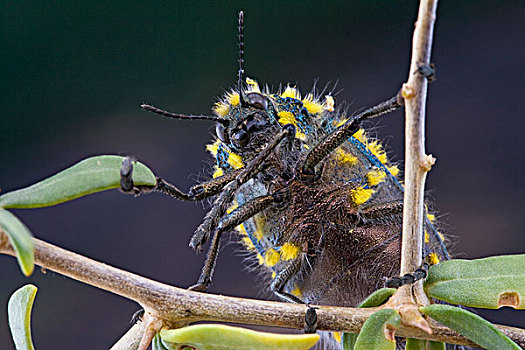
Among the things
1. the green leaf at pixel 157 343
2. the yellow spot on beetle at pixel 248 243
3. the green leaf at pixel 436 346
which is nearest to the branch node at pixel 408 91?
the green leaf at pixel 436 346

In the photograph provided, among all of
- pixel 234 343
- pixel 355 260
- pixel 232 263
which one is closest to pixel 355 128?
pixel 355 260

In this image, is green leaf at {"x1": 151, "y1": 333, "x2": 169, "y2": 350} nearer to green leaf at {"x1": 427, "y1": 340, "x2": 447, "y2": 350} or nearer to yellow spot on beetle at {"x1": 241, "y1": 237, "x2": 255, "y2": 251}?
green leaf at {"x1": 427, "y1": 340, "x2": 447, "y2": 350}

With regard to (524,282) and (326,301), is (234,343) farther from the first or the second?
(326,301)

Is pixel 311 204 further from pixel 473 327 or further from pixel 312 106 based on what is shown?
pixel 473 327

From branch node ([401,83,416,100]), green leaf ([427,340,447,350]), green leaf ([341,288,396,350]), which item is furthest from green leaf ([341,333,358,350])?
branch node ([401,83,416,100])

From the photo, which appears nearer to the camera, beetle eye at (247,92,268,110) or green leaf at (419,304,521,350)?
green leaf at (419,304,521,350)

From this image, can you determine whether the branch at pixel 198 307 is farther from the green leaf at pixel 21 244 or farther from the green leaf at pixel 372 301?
the green leaf at pixel 21 244
